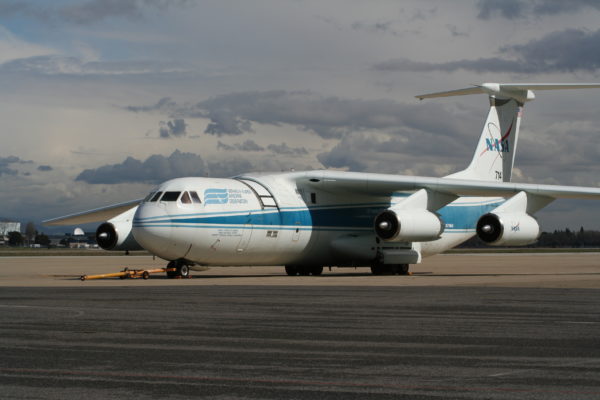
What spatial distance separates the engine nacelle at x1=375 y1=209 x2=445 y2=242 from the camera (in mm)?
31906

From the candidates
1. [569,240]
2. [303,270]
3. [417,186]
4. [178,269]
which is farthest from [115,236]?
[569,240]

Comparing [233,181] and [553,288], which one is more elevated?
[233,181]

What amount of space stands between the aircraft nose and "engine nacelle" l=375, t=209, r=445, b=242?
8.03 meters

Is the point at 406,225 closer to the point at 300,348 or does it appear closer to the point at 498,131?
the point at 498,131

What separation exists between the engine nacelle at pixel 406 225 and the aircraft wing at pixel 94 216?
1088cm

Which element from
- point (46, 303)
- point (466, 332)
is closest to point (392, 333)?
point (466, 332)

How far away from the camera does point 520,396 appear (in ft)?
24.5

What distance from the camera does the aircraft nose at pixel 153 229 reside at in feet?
94.3

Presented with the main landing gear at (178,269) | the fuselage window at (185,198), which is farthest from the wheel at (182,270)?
the fuselage window at (185,198)

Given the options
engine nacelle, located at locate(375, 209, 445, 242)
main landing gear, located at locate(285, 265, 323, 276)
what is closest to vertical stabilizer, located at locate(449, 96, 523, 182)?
engine nacelle, located at locate(375, 209, 445, 242)

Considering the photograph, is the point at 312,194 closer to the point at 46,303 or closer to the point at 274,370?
the point at 46,303

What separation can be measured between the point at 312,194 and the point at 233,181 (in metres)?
3.57

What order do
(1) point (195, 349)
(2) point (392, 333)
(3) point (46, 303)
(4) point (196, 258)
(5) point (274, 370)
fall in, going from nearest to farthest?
(5) point (274, 370), (1) point (195, 349), (2) point (392, 333), (3) point (46, 303), (4) point (196, 258)

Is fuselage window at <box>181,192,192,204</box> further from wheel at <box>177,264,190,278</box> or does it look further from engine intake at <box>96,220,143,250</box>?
engine intake at <box>96,220,143,250</box>
